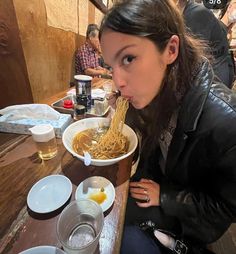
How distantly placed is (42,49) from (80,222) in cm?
255

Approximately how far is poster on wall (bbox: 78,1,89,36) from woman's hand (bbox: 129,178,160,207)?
13.8 feet

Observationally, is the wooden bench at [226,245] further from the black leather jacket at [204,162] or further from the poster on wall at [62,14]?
the poster on wall at [62,14]

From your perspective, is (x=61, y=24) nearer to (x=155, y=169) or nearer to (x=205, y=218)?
(x=155, y=169)

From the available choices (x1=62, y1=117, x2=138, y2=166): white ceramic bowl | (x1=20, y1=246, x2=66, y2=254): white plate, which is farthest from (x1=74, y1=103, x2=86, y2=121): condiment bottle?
(x1=20, y1=246, x2=66, y2=254): white plate

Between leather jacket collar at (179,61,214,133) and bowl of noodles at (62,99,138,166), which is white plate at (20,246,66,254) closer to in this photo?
bowl of noodles at (62,99,138,166)

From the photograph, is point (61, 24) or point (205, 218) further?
point (61, 24)

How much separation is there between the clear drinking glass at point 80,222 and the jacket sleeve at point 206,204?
48 centimetres

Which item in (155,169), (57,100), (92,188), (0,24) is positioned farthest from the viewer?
(0,24)

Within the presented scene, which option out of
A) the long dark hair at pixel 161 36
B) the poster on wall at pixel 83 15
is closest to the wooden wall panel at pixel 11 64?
the long dark hair at pixel 161 36

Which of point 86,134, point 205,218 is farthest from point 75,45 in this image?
point 205,218

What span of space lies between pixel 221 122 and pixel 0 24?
2.23 m

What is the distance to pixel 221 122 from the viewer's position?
2.59ft

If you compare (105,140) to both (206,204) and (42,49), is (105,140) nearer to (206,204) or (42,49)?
(206,204)

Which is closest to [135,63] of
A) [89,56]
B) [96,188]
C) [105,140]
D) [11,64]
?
[105,140]
